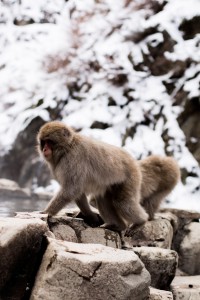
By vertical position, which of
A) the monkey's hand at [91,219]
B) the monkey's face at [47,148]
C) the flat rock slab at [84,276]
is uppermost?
the flat rock slab at [84,276]

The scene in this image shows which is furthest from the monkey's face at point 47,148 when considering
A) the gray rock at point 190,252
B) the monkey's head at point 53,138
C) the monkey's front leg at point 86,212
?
the gray rock at point 190,252

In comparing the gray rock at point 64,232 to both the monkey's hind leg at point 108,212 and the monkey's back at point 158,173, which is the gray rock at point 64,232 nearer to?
the monkey's hind leg at point 108,212

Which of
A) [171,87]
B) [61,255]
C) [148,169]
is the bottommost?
[171,87]

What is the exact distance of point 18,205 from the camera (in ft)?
24.3

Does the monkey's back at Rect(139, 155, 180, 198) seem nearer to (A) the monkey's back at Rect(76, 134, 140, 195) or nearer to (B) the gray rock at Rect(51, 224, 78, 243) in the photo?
(A) the monkey's back at Rect(76, 134, 140, 195)

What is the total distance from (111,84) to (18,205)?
13.7 ft

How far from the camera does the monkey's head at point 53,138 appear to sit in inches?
183

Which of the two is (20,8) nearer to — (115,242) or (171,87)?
(171,87)

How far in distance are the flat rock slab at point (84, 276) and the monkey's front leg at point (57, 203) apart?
123 centimetres

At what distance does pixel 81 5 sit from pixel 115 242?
947 cm

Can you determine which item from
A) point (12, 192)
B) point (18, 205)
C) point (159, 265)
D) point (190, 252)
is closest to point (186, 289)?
point (159, 265)

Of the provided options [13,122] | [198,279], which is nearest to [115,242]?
[198,279]

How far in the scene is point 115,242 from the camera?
477 cm

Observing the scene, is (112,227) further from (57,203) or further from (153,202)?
(153,202)
